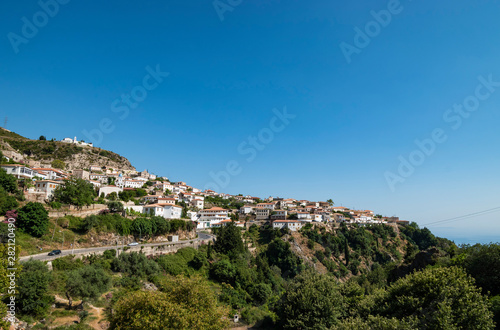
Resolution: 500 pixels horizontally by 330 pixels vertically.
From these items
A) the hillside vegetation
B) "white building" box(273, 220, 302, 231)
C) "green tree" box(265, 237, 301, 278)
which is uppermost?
the hillside vegetation

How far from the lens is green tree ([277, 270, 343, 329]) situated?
26.1 metres

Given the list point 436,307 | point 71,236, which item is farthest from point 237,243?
point 436,307

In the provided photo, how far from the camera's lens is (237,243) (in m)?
56.6

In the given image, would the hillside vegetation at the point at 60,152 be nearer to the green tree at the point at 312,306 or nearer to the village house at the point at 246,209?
the village house at the point at 246,209

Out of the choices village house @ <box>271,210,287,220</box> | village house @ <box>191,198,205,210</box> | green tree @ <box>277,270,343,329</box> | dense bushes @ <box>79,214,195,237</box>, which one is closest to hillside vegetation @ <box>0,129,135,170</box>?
village house @ <box>191,198,205,210</box>

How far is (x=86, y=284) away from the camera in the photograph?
2444 centimetres

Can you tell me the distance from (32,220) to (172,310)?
29.9 metres

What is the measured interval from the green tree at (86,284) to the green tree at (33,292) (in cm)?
157

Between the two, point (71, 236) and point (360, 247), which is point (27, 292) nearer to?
point (71, 236)

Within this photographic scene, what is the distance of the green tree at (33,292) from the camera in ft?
67.9

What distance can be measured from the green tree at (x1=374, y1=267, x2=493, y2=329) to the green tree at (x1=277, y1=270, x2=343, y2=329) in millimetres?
5813

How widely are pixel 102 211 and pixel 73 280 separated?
2534 centimetres

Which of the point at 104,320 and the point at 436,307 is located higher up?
the point at 436,307

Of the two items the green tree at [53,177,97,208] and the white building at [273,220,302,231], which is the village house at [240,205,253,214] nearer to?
the white building at [273,220,302,231]
